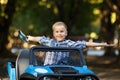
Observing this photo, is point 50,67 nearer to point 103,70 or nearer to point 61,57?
point 61,57

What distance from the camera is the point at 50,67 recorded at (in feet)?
21.4

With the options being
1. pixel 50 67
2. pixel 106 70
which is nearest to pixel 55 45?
pixel 50 67

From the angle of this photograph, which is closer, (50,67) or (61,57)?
(50,67)

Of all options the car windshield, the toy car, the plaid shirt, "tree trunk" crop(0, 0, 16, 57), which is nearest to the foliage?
"tree trunk" crop(0, 0, 16, 57)

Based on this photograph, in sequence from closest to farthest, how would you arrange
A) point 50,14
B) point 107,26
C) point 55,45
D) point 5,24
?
point 55,45 → point 5,24 → point 107,26 → point 50,14

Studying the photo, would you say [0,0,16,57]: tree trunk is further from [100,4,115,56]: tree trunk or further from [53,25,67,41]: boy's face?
[53,25,67,41]: boy's face

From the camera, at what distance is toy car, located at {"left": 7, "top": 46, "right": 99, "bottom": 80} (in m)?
6.19

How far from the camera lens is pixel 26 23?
56.9 m

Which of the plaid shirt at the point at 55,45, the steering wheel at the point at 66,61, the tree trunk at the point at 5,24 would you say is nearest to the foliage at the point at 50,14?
the tree trunk at the point at 5,24

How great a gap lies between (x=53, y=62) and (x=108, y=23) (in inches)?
1050

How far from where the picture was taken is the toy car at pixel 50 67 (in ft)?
20.3

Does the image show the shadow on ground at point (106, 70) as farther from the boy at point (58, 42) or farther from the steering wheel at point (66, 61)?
the steering wheel at point (66, 61)

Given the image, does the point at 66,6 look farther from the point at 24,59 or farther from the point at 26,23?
the point at 24,59

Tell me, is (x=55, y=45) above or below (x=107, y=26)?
below
